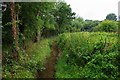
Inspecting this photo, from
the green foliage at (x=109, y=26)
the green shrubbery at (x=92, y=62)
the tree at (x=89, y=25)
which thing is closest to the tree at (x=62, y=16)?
the tree at (x=89, y=25)

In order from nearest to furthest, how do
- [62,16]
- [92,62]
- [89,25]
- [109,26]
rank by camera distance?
[92,62] < [109,26] < [62,16] < [89,25]

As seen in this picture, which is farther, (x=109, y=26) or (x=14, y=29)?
(x=109, y=26)

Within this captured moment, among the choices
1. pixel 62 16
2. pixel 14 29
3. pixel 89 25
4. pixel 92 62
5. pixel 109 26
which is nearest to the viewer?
pixel 92 62

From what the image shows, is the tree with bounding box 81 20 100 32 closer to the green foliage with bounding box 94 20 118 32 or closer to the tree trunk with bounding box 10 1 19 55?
the green foliage with bounding box 94 20 118 32

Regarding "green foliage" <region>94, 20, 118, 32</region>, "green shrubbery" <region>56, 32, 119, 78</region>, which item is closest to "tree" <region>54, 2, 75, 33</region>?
"green foliage" <region>94, 20, 118, 32</region>

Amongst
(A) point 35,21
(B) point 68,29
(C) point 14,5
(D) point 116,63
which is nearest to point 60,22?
(B) point 68,29

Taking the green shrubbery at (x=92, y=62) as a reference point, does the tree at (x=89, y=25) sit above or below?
above

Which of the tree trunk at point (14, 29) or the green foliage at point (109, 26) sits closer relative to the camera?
the tree trunk at point (14, 29)

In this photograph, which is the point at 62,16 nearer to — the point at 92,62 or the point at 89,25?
the point at 89,25

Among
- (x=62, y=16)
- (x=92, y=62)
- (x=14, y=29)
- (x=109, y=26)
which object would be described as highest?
(x=62, y=16)

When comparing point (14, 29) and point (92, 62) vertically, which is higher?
point (14, 29)

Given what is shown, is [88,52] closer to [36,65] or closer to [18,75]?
[36,65]

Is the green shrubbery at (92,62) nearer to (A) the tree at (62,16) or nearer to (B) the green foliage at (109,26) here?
(B) the green foliage at (109,26)

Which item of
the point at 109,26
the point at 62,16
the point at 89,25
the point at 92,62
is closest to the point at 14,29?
the point at 92,62
